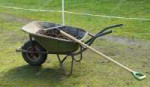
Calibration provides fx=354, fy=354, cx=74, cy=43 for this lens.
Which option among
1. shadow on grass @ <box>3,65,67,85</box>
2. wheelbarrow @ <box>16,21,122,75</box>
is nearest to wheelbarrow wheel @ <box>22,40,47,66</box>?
wheelbarrow @ <box>16,21,122,75</box>

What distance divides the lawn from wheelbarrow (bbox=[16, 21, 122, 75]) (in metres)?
0.24

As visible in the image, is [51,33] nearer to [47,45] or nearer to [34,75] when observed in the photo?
[47,45]

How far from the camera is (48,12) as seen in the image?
12766 mm

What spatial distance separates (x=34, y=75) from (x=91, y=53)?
1662 mm

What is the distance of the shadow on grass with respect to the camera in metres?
6.21

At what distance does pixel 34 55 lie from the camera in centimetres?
671

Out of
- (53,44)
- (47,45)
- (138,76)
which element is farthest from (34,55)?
(138,76)

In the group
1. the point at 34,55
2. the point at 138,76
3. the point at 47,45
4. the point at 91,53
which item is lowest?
the point at 91,53

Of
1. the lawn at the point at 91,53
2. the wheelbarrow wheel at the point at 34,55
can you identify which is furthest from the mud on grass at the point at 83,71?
the wheelbarrow wheel at the point at 34,55

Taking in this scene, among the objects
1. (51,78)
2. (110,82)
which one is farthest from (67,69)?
(110,82)

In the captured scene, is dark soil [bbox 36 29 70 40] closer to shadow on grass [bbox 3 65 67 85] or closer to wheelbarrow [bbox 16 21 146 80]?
wheelbarrow [bbox 16 21 146 80]

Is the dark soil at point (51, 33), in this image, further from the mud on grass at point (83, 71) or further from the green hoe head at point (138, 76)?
the green hoe head at point (138, 76)

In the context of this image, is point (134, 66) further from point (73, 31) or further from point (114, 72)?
point (73, 31)

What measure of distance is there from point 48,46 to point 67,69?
30.7 inches
